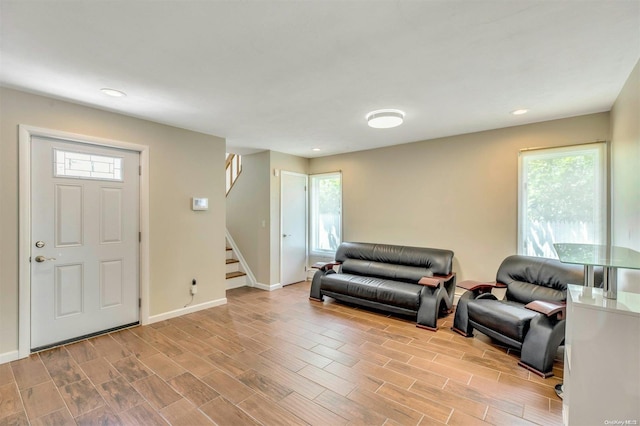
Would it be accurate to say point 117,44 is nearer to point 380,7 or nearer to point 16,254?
point 380,7

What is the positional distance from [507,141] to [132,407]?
16.0 ft

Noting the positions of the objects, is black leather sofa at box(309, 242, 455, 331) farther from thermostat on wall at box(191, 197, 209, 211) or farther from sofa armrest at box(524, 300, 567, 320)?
thermostat on wall at box(191, 197, 209, 211)

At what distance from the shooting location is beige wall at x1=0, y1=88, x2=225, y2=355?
105 inches

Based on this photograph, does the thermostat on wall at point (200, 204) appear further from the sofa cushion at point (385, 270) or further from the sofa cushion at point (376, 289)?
the sofa cushion at point (385, 270)

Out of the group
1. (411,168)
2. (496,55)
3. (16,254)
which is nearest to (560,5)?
(496,55)

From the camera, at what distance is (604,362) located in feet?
5.18

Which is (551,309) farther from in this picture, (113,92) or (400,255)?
(113,92)

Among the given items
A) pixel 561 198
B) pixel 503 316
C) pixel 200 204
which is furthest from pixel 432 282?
pixel 200 204

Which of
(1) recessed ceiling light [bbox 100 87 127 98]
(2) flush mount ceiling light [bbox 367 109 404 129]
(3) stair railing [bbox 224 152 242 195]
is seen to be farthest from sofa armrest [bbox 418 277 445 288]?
(3) stair railing [bbox 224 152 242 195]

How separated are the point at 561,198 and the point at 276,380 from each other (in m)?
3.78

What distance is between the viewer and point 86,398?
84.9 inches

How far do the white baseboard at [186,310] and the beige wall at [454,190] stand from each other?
2.52 m

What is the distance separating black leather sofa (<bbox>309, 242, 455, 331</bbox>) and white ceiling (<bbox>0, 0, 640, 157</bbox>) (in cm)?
205

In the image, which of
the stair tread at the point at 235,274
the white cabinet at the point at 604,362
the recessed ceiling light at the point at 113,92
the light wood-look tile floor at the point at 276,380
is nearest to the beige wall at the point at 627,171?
the white cabinet at the point at 604,362
